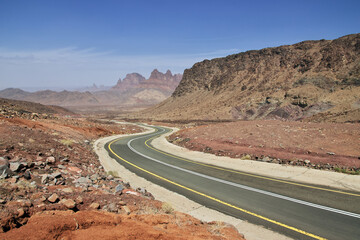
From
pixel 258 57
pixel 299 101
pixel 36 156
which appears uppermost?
pixel 258 57

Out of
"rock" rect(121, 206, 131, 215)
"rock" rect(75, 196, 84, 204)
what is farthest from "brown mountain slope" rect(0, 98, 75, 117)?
"rock" rect(121, 206, 131, 215)

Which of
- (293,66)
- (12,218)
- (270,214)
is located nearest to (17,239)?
(12,218)

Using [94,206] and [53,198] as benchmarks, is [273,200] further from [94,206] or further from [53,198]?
[53,198]

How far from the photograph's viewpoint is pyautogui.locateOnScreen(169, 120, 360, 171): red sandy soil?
1370cm

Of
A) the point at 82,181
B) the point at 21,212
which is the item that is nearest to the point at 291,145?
the point at 82,181

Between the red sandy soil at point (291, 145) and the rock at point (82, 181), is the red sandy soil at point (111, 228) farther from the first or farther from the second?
the red sandy soil at point (291, 145)

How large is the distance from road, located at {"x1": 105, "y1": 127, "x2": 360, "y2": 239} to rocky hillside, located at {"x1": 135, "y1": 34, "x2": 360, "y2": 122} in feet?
107

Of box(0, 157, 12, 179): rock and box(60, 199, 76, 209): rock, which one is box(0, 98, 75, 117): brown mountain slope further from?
box(60, 199, 76, 209): rock

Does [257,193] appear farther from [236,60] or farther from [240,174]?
[236,60]

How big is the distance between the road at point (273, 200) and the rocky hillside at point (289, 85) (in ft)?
107

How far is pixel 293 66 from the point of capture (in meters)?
70.0

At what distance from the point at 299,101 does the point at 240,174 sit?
49628mm

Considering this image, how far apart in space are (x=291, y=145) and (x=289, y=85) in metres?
53.4

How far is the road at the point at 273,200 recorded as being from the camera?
→ 248 inches
